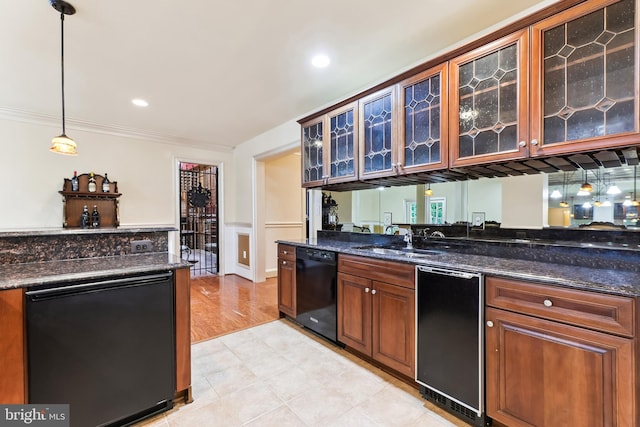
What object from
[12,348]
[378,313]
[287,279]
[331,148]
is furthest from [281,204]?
[12,348]

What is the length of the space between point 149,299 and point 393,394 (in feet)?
5.62

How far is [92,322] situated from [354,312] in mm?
1764

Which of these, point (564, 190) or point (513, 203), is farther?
point (513, 203)

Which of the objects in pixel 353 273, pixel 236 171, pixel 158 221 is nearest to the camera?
pixel 353 273

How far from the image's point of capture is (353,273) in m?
2.40

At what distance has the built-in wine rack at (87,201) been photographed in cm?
405

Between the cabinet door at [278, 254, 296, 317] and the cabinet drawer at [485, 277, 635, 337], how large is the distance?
1962 mm

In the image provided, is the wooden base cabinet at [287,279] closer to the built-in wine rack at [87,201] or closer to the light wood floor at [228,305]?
the light wood floor at [228,305]

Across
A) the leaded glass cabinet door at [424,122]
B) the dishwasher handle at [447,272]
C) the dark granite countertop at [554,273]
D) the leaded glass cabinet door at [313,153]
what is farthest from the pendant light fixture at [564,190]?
the leaded glass cabinet door at [313,153]

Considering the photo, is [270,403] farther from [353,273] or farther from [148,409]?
[353,273]

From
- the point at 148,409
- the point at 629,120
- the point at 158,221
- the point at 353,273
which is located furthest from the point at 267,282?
the point at 629,120

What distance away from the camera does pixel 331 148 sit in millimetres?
2994

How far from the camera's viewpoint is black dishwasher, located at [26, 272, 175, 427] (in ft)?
4.65

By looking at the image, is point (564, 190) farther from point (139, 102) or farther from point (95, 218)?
point (95, 218)
